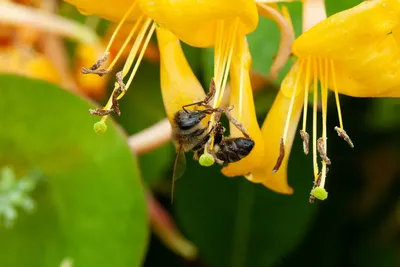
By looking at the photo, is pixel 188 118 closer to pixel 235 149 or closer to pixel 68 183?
pixel 235 149

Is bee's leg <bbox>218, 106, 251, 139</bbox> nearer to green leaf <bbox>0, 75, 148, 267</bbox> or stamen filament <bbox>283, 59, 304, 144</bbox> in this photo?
stamen filament <bbox>283, 59, 304, 144</bbox>

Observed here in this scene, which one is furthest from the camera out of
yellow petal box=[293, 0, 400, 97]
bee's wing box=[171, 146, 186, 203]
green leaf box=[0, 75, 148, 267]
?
green leaf box=[0, 75, 148, 267]

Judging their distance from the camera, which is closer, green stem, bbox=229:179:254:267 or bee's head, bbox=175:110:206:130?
bee's head, bbox=175:110:206:130

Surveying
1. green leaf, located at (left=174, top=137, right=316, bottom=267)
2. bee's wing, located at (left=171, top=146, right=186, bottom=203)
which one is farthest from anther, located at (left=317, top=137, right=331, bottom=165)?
green leaf, located at (left=174, top=137, right=316, bottom=267)

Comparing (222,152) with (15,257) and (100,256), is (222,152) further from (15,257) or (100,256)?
(15,257)

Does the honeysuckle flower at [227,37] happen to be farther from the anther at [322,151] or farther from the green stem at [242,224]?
the green stem at [242,224]

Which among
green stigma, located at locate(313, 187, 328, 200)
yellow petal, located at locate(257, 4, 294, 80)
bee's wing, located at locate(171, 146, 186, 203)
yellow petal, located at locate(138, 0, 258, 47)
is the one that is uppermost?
yellow petal, located at locate(138, 0, 258, 47)

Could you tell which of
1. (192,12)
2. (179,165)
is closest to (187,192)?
(179,165)
